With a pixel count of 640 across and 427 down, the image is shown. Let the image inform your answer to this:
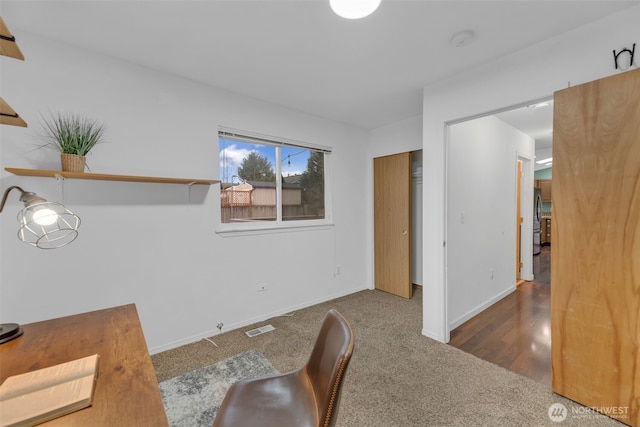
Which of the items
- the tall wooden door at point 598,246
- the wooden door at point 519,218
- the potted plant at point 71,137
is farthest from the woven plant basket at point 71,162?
the wooden door at point 519,218

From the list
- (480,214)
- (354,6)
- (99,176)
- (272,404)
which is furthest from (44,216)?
(480,214)

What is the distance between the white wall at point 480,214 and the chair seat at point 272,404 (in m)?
1.98

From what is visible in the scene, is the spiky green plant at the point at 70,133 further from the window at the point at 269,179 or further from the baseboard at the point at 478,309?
the baseboard at the point at 478,309

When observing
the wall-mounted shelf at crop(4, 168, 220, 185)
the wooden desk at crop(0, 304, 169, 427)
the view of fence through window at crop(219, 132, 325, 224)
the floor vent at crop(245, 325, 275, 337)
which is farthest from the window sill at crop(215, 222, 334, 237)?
the wooden desk at crop(0, 304, 169, 427)

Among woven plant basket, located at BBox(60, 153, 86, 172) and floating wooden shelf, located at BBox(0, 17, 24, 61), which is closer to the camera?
floating wooden shelf, located at BBox(0, 17, 24, 61)

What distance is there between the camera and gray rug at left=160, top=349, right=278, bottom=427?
1.70m

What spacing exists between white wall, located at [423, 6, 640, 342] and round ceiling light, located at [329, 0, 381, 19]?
109cm

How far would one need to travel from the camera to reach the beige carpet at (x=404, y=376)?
1666mm

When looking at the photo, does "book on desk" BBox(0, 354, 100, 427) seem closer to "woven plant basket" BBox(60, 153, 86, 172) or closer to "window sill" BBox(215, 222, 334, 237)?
"woven plant basket" BBox(60, 153, 86, 172)

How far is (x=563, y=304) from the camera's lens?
5.97 ft

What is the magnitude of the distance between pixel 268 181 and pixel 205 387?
2.07 meters

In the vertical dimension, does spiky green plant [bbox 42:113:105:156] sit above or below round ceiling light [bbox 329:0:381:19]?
below

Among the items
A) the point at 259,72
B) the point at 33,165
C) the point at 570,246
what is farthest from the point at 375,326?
the point at 33,165

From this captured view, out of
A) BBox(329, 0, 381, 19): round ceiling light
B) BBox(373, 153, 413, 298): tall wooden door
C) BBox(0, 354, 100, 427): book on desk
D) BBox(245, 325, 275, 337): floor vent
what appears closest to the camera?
BBox(0, 354, 100, 427): book on desk
